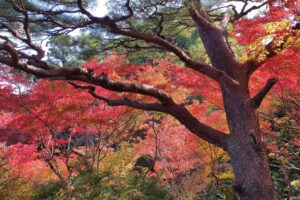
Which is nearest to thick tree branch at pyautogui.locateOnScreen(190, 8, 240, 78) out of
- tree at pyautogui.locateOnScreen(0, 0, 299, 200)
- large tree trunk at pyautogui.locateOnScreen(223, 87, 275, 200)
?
tree at pyautogui.locateOnScreen(0, 0, 299, 200)

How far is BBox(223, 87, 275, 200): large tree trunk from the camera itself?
15.1 feet

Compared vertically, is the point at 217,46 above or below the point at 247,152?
above

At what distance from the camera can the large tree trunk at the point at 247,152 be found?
460 cm

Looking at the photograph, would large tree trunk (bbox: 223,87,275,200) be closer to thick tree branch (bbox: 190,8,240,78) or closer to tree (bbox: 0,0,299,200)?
tree (bbox: 0,0,299,200)

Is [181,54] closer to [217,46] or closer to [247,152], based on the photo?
[217,46]

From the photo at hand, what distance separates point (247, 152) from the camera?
15.4 ft

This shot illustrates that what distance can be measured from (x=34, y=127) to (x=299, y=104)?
528 cm

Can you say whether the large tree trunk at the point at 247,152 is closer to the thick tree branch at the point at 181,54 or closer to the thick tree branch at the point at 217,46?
the thick tree branch at the point at 181,54

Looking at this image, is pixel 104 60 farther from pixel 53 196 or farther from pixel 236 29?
pixel 53 196

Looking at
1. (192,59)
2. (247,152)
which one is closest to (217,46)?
(192,59)

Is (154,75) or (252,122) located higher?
(154,75)

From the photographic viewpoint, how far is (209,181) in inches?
396

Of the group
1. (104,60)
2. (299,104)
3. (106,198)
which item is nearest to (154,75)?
(104,60)

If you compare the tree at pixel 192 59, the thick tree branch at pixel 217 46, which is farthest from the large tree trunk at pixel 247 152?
the thick tree branch at pixel 217 46
